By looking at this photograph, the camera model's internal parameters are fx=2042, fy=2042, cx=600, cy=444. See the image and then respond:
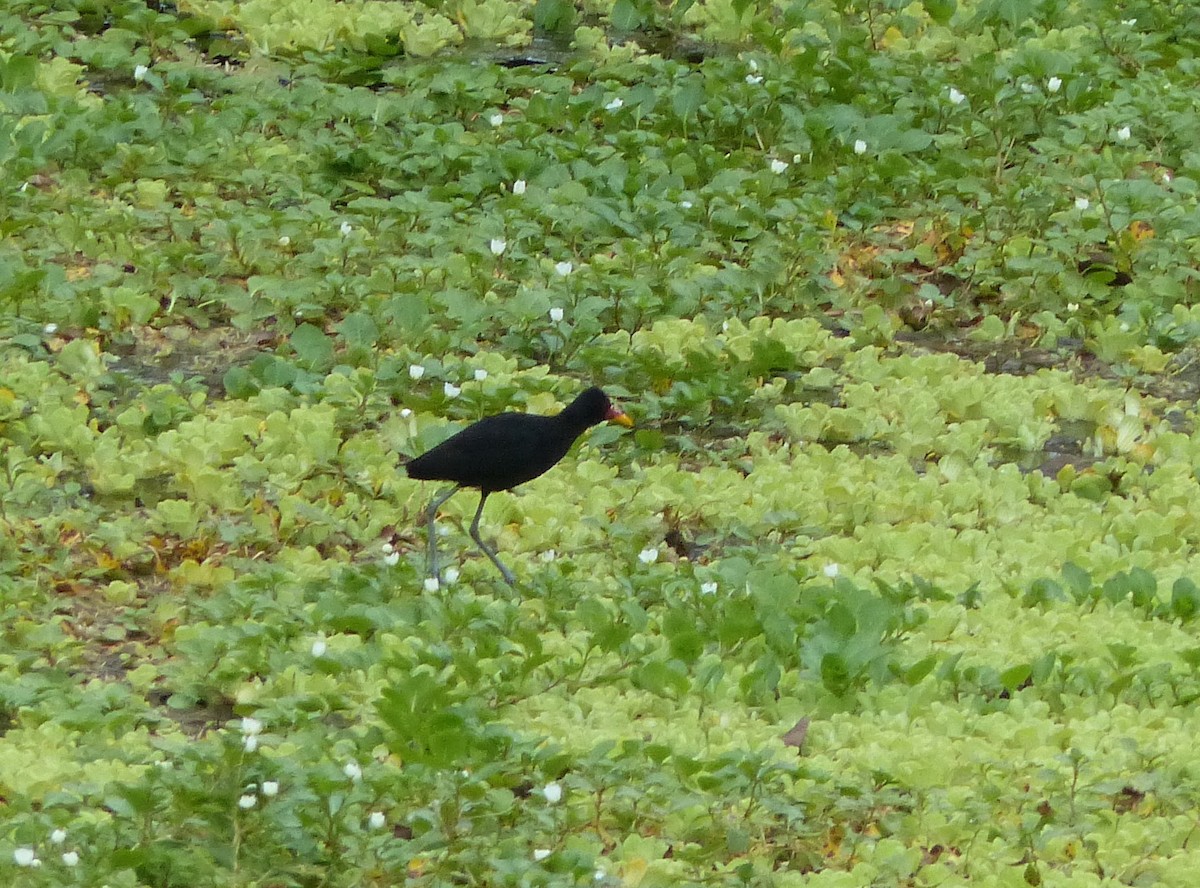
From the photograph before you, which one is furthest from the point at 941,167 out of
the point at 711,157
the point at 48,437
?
the point at 48,437

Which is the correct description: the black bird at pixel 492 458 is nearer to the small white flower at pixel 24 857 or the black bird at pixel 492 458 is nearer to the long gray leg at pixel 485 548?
the long gray leg at pixel 485 548

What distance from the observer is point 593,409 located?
7.15 metres

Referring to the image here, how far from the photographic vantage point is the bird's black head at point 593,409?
709cm

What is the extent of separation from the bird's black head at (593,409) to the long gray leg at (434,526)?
0.50 metres

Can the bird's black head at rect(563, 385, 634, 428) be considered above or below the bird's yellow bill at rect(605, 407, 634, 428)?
above

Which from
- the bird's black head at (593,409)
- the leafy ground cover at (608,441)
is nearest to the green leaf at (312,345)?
the leafy ground cover at (608,441)

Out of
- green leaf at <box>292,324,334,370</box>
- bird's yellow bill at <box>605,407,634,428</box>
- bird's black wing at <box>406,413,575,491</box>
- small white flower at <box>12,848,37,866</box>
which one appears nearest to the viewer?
small white flower at <box>12,848,37,866</box>

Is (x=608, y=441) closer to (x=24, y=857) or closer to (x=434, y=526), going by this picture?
(x=434, y=526)

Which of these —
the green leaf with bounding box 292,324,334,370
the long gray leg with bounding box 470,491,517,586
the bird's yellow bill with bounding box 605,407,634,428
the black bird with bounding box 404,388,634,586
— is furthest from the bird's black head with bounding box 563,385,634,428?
the green leaf with bounding box 292,324,334,370

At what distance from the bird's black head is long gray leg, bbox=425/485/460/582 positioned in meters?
0.50

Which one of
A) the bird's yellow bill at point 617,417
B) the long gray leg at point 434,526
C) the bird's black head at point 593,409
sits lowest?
the long gray leg at point 434,526

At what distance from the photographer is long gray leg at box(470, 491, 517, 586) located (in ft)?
21.5

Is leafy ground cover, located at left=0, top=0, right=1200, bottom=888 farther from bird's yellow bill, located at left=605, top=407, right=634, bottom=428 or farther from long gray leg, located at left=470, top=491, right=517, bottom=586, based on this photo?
bird's yellow bill, located at left=605, top=407, right=634, bottom=428

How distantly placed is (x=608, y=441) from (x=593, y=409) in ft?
1.73
